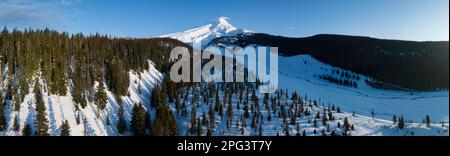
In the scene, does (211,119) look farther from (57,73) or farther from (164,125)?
(57,73)

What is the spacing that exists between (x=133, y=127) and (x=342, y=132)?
6062 cm

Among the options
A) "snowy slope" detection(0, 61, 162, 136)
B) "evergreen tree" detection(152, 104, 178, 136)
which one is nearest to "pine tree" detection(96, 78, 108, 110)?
"snowy slope" detection(0, 61, 162, 136)

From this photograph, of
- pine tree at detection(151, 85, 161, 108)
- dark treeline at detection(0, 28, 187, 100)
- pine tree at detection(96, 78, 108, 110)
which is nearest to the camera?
dark treeline at detection(0, 28, 187, 100)

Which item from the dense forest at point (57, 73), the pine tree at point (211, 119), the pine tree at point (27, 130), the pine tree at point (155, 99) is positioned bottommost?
the pine tree at point (211, 119)

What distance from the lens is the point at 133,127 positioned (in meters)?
105

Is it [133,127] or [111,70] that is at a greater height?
[111,70]

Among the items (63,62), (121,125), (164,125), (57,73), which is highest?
(63,62)

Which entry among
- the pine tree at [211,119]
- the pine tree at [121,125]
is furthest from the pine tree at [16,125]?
the pine tree at [211,119]

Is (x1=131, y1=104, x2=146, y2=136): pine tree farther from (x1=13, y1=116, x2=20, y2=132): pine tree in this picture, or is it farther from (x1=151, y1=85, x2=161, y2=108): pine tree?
(x1=13, y1=116, x2=20, y2=132): pine tree

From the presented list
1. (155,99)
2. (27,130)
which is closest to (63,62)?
(155,99)

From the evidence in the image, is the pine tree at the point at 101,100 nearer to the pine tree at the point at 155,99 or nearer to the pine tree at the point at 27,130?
the pine tree at the point at 155,99

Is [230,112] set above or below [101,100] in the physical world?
below
